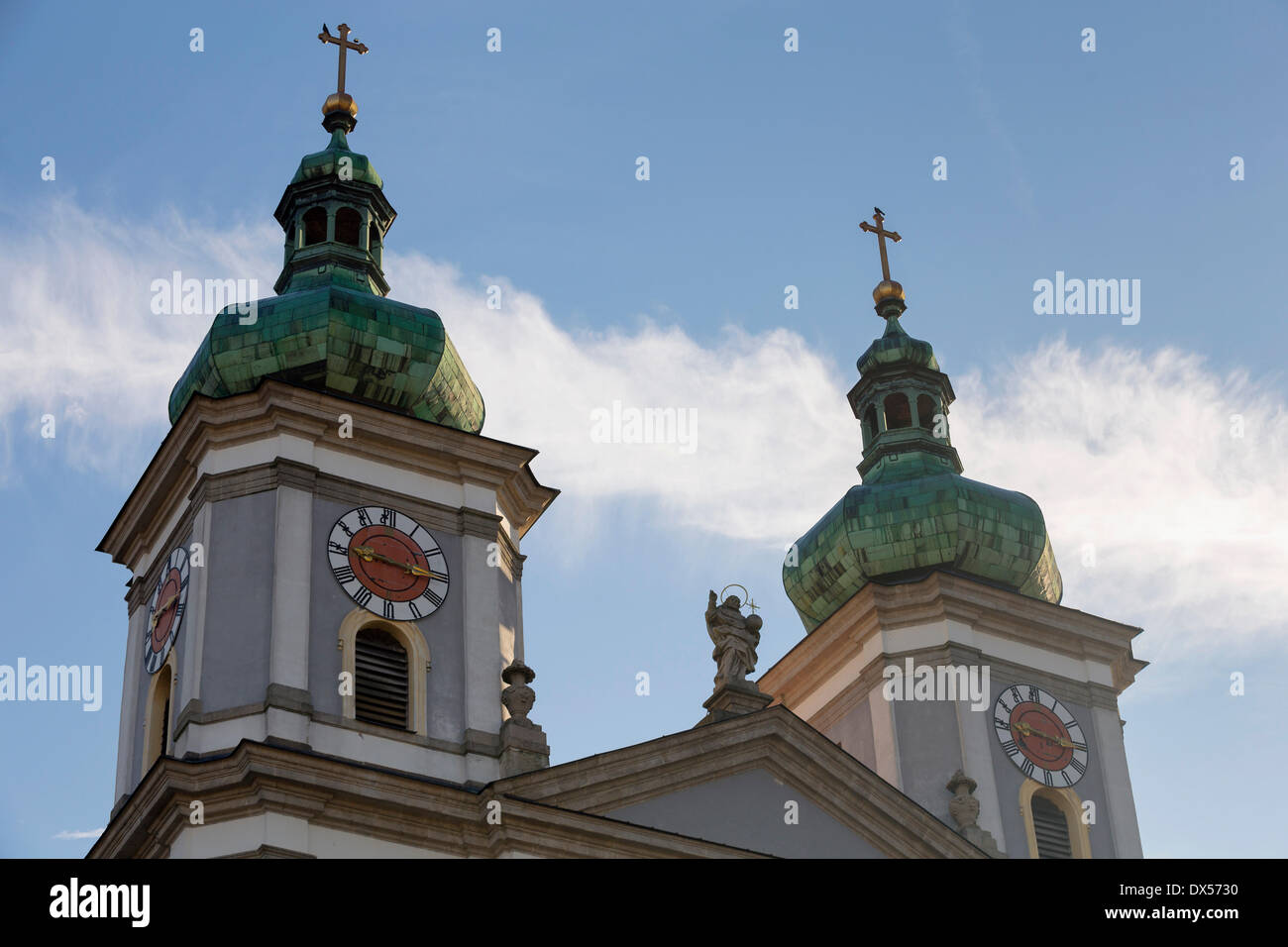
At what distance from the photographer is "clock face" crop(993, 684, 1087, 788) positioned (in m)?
25.9

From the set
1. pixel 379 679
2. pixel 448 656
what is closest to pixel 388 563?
pixel 448 656

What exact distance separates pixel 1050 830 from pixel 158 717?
9.36 meters

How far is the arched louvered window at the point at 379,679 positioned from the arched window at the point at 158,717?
6.12 ft

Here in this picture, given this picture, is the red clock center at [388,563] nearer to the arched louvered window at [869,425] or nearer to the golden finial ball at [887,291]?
the arched louvered window at [869,425]

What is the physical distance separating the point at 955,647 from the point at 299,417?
7636 millimetres

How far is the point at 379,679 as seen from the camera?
2259 cm

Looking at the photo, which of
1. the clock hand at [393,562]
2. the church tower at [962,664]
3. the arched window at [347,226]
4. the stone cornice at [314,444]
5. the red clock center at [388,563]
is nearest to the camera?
the red clock center at [388,563]

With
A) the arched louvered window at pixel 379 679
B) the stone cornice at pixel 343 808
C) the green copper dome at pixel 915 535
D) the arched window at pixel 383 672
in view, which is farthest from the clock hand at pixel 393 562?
the green copper dome at pixel 915 535

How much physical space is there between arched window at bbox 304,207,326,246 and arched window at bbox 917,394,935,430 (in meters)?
7.75

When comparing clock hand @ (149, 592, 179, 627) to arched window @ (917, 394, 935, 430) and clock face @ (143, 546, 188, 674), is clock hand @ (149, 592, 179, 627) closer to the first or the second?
clock face @ (143, 546, 188, 674)

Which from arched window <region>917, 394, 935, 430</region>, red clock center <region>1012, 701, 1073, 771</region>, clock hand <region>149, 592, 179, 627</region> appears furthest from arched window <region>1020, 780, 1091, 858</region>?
clock hand <region>149, 592, 179, 627</region>

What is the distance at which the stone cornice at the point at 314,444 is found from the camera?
23578mm

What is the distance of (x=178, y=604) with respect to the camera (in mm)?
23281
